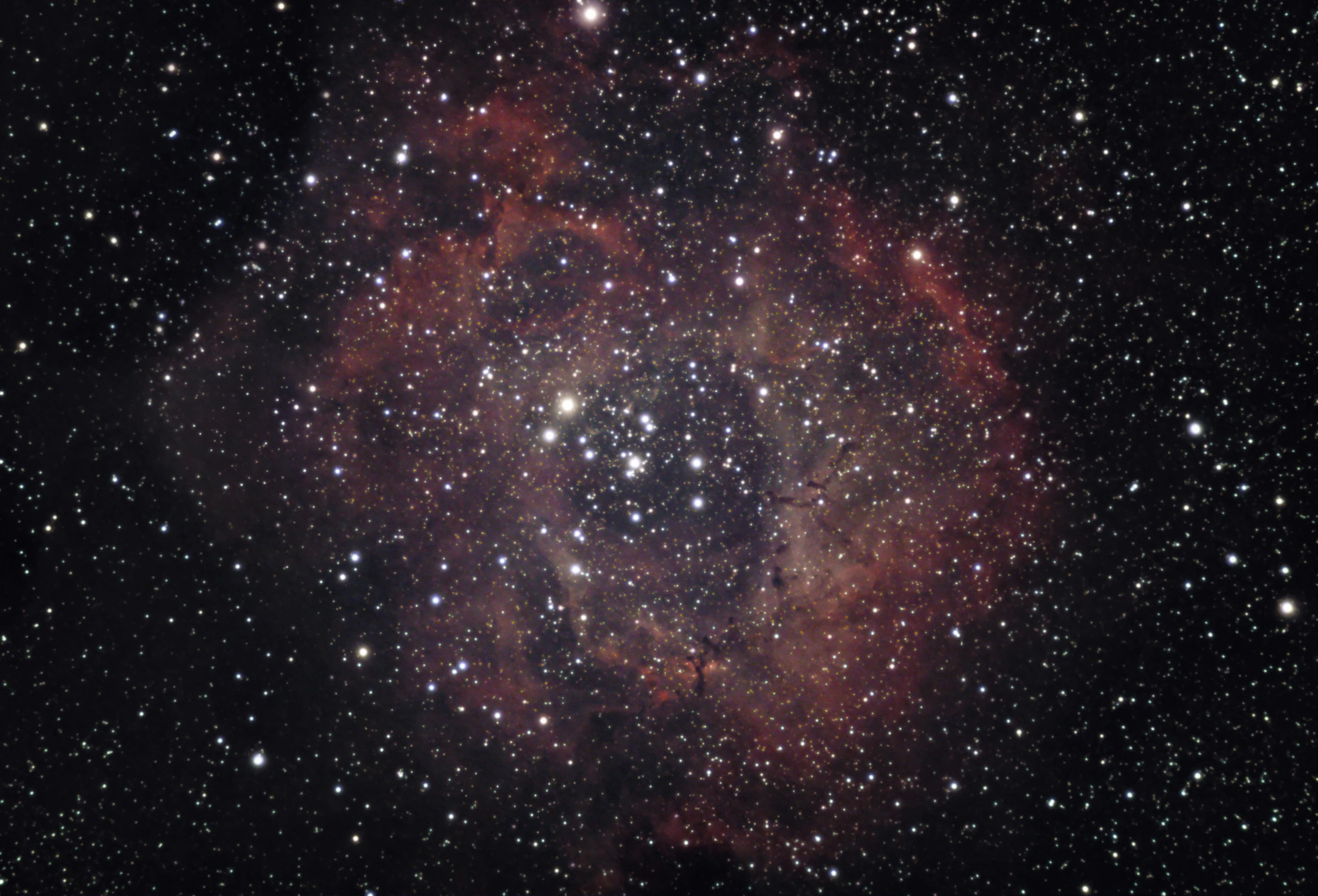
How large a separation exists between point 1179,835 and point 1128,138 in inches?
41.0

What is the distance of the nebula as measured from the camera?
0.77 metres

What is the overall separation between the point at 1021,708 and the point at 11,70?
1738 millimetres

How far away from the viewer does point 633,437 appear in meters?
0.79

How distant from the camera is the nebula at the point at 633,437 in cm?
77

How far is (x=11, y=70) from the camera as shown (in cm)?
76

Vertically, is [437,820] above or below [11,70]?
below

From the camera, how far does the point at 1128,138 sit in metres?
0.78

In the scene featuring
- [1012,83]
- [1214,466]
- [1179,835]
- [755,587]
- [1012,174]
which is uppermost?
[1012,83]

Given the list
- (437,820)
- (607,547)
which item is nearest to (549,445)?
(607,547)

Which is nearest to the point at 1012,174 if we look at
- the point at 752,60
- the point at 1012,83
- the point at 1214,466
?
the point at 1012,83

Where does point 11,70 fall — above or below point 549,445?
above

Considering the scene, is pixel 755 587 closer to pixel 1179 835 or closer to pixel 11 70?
pixel 1179 835

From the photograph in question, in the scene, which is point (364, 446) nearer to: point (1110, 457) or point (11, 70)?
point (11, 70)

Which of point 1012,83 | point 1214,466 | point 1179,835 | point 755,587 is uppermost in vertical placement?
point 1012,83
